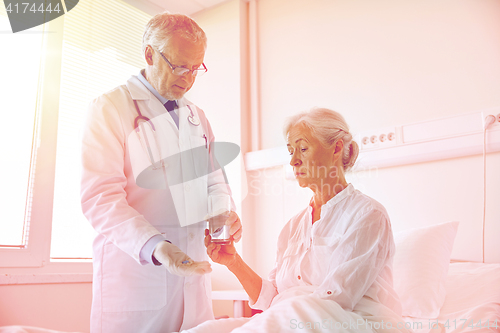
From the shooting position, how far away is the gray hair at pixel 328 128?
120 cm

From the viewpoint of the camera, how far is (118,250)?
3.23 ft

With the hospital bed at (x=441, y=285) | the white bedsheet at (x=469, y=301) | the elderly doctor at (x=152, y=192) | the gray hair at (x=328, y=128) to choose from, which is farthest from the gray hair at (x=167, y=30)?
the white bedsheet at (x=469, y=301)

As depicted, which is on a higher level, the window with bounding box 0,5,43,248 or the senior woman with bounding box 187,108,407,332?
the window with bounding box 0,5,43,248

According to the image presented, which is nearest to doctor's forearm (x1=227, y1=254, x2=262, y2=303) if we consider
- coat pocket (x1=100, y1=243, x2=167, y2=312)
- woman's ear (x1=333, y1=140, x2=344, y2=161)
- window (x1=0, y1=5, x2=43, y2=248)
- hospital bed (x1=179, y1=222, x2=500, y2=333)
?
hospital bed (x1=179, y1=222, x2=500, y2=333)

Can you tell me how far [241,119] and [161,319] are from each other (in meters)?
0.94

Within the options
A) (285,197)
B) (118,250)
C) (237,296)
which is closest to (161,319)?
(118,250)

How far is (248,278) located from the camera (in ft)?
4.06

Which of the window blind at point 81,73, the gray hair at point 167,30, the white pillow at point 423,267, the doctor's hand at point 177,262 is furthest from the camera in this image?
the window blind at point 81,73

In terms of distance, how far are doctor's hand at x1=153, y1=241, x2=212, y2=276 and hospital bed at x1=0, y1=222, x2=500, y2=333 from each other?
49 centimetres

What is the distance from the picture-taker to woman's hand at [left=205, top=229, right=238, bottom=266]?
106 cm

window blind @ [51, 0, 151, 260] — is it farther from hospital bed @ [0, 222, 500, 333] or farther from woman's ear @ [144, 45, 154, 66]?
Result: hospital bed @ [0, 222, 500, 333]

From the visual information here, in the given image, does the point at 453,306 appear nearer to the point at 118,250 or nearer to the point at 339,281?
the point at 339,281

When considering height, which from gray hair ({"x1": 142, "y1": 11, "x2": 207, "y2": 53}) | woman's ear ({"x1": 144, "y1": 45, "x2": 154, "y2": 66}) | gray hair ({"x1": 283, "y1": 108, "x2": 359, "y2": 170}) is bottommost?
gray hair ({"x1": 283, "y1": 108, "x2": 359, "y2": 170})

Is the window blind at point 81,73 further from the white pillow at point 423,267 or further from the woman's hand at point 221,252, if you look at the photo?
the white pillow at point 423,267
